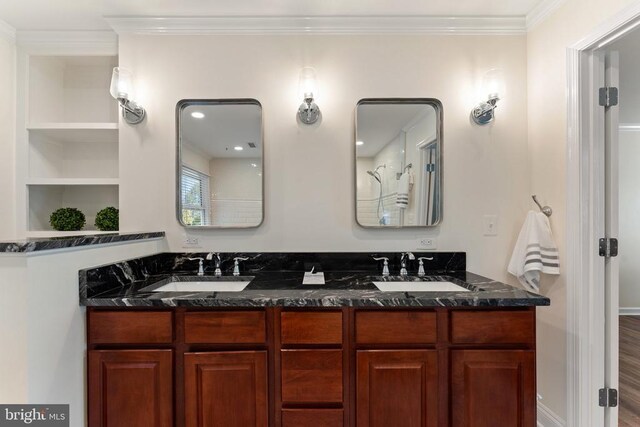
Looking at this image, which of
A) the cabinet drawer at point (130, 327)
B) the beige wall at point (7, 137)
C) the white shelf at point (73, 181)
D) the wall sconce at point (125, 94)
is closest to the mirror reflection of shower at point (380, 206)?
the cabinet drawer at point (130, 327)

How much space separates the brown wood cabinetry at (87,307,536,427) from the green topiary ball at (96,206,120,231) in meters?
0.97

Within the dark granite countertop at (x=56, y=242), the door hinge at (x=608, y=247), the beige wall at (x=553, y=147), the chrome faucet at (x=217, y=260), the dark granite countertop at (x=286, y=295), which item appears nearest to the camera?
the dark granite countertop at (x=56, y=242)

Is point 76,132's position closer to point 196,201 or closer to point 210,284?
point 196,201

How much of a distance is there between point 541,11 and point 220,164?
2188 mm

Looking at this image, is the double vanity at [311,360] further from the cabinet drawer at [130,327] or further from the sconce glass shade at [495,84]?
the sconce glass shade at [495,84]

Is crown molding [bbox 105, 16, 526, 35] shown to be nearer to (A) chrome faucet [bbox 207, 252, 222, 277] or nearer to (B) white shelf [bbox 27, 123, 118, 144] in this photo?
(B) white shelf [bbox 27, 123, 118, 144]

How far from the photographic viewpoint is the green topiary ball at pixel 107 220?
205cm

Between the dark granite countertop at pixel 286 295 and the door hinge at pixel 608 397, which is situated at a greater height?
the dark granite countertop at pixel 286 295

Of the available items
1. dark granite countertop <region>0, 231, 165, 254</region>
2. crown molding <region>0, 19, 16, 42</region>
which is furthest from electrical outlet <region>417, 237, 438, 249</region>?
crown molding <region>0, 19, 16, 42</region>

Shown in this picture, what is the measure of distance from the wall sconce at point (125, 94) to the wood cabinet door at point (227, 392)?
5.05ft

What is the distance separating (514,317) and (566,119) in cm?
113

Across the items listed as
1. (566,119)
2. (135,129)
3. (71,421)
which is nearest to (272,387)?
(71,421)

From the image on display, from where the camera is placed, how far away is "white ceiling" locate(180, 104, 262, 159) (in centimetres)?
198

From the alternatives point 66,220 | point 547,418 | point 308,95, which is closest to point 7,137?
point 66,220
